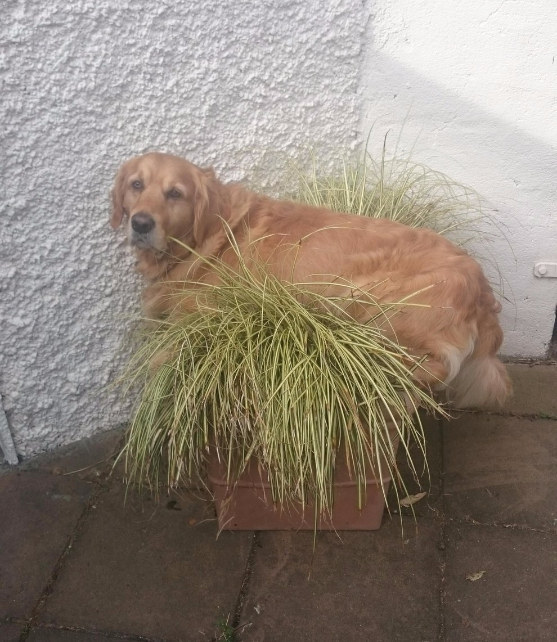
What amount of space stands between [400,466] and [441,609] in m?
0.63

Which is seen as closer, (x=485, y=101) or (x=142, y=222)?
(x=142, y=222)

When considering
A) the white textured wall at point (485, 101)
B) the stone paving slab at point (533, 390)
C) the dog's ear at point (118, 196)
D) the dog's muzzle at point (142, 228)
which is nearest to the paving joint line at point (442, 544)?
the stone paving slab at point (533, 390)

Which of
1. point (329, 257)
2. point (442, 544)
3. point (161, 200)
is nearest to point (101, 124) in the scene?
point (161, 200)

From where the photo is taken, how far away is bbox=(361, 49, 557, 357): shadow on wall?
2801 millimetres

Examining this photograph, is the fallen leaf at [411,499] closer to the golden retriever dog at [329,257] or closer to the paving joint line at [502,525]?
the paving joint line at [502,525]

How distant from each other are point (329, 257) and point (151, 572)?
3.99 ft

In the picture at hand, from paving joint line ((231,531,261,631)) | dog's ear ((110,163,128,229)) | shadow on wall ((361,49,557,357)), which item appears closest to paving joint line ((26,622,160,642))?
paving joint line ((231,531,261,631))

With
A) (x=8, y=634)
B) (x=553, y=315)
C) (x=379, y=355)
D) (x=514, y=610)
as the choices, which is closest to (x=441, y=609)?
(x=514, y=610)

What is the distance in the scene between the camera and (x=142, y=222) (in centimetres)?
205

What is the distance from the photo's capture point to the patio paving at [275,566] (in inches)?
74.6

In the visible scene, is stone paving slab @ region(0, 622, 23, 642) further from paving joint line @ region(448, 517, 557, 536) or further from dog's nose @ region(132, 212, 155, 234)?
paving joint line @ region(448, 517, 557, 536)

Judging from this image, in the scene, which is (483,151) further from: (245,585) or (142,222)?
(245,585)

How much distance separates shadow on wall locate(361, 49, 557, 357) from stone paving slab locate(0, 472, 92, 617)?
6.64ft

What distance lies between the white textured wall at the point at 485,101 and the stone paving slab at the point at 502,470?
0.74 metres
